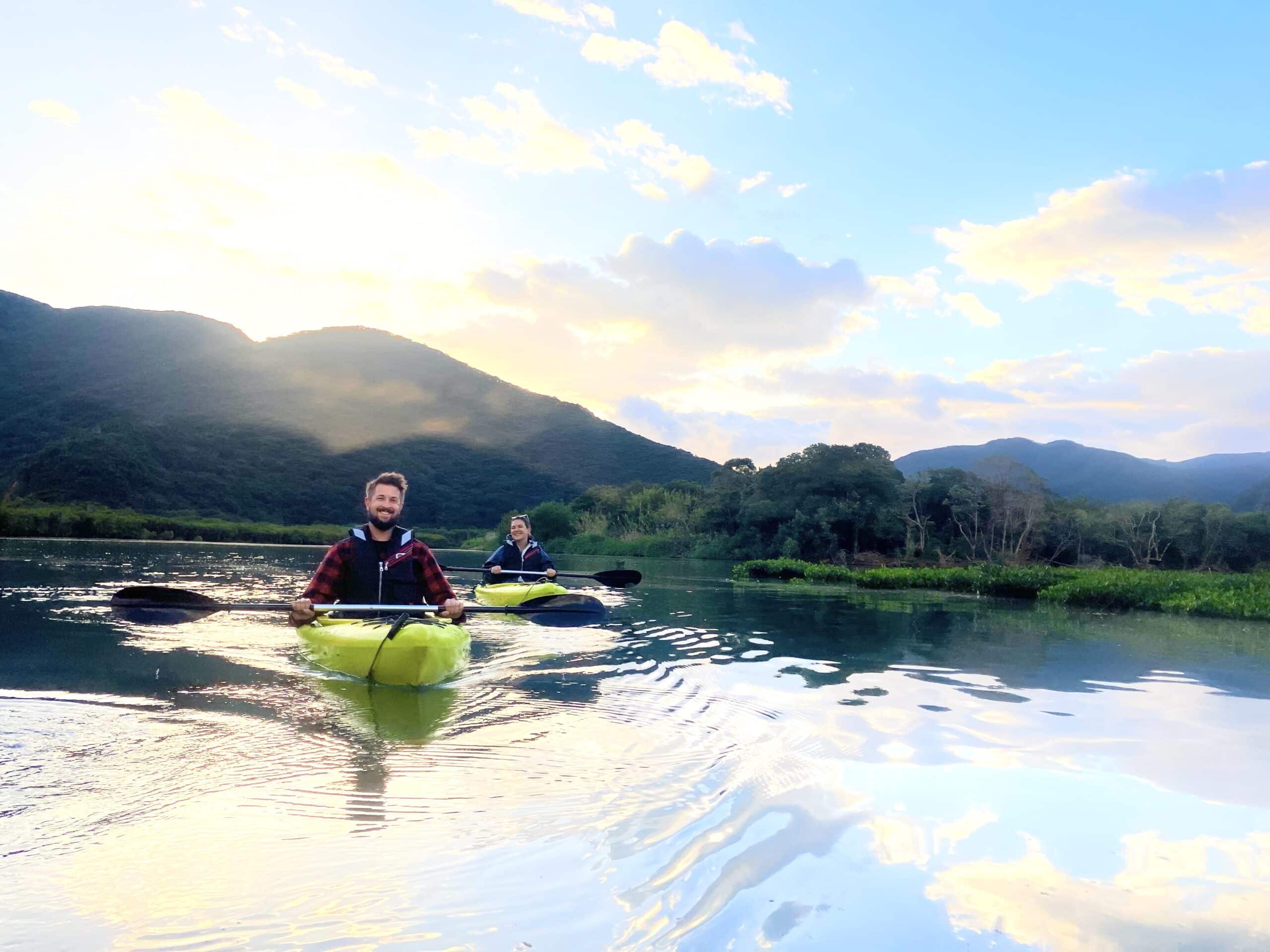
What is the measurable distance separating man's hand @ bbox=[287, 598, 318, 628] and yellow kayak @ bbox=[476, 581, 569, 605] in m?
4.08

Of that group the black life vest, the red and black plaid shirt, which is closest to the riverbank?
the red and black plaid shirt

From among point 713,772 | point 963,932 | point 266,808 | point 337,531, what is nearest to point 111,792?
point 266,808

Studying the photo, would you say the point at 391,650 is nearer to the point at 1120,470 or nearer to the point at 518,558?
the point at 518,558

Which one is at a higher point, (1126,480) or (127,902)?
(1126,480)

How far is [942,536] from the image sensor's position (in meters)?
29.4

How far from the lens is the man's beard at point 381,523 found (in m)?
6.84

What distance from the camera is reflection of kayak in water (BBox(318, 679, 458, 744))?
15.3ft

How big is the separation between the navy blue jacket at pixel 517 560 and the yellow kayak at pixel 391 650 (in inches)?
253

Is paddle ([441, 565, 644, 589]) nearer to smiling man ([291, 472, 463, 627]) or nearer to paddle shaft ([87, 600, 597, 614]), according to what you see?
paddle shaft ([87, 600, 597, 614])

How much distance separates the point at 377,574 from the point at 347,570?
0.29 m

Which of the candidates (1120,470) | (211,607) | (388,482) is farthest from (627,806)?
(1120,470)

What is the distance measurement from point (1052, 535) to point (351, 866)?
91.3 ft

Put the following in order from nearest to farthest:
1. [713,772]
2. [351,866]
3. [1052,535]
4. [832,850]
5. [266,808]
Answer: [351,866] → [832,850] → [266,808] → [713,772] → [1052,535]

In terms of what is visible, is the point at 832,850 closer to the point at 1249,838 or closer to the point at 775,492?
the point at 1249,838
